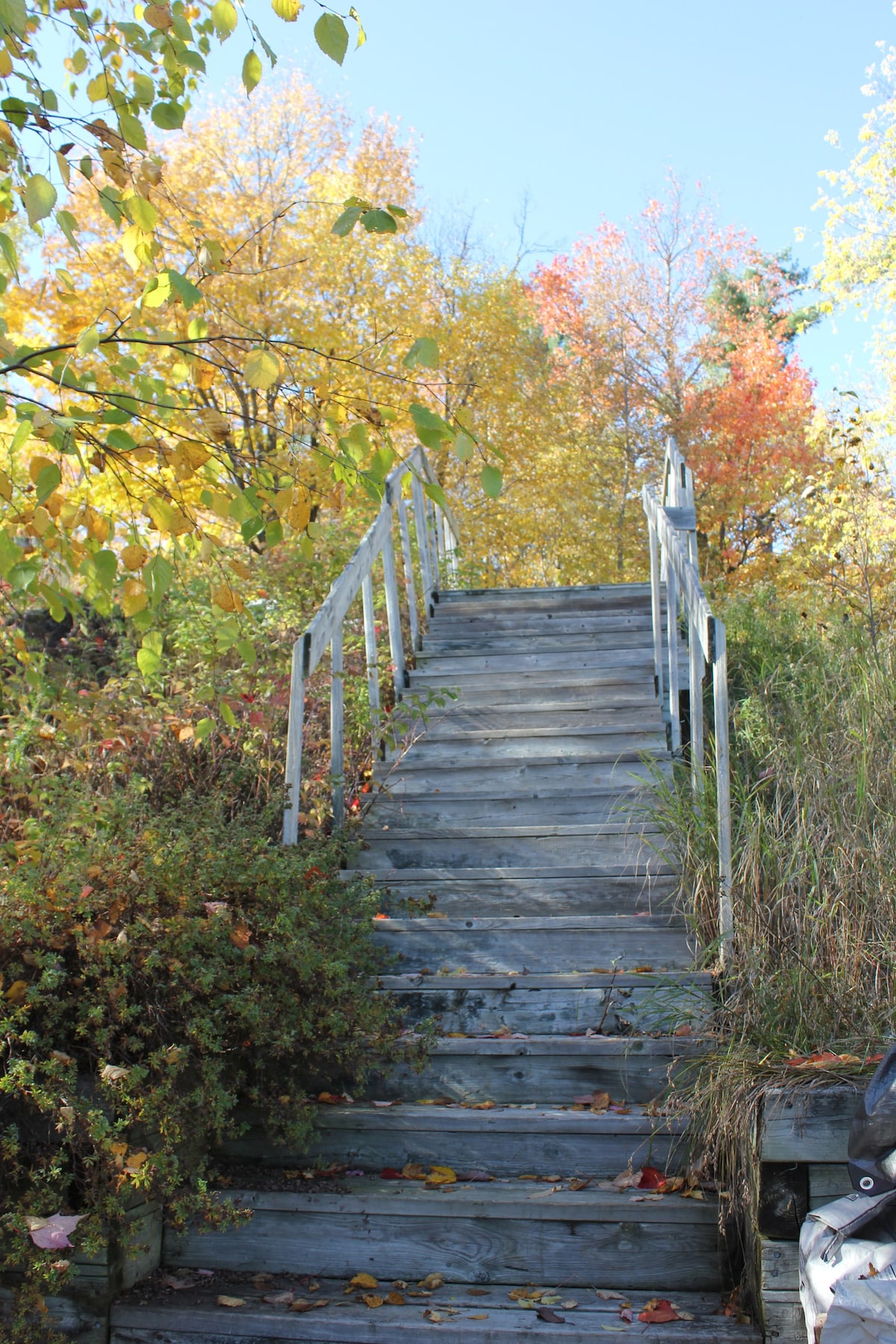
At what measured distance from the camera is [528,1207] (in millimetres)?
2729

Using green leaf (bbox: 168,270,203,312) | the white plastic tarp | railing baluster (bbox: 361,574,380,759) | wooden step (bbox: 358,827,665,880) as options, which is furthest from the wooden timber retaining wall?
railing baluster (bbox: 361,574,380,759)

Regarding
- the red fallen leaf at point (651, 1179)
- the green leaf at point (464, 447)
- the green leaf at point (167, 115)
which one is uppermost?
the green leaf at point (167, 115)

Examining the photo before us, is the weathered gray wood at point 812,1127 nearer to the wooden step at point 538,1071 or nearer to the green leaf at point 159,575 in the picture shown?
the wooden step at point 538,1071

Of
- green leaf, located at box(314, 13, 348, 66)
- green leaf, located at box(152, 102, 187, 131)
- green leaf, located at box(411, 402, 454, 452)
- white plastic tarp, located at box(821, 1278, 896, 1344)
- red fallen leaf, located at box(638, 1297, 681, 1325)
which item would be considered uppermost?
green leaf, located at box(152, 102, 187, 131)

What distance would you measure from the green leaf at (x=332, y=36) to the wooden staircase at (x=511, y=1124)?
2.59 metres

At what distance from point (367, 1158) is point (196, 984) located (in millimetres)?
782

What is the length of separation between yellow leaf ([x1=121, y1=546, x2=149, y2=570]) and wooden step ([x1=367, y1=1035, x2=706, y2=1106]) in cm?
173

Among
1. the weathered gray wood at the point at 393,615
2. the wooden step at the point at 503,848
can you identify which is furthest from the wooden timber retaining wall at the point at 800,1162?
the weathered gray wood at the point at 393,615

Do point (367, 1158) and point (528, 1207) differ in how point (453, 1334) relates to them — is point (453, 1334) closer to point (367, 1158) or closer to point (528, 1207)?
point (528, 1207)

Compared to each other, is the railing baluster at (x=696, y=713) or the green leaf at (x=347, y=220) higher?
the green leaf at (x=347, y=220)

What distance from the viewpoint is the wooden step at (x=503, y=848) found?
4512 mm

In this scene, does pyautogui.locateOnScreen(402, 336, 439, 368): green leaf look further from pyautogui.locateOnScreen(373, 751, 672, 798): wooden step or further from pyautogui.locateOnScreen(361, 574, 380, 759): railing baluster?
pyautogui.locateOnScreen(361, 574, 380, 759): railing baluster

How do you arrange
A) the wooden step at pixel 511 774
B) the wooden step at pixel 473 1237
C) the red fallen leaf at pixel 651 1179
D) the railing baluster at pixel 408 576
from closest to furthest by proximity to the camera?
the wooden step at pixel 473 1237 → the red fallen leaf at pixel 651 1179 → the wooden step at pixel 511 774 → the railing baluster at pixel 408 576

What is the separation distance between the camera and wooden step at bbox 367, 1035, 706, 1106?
3176 millimetres
